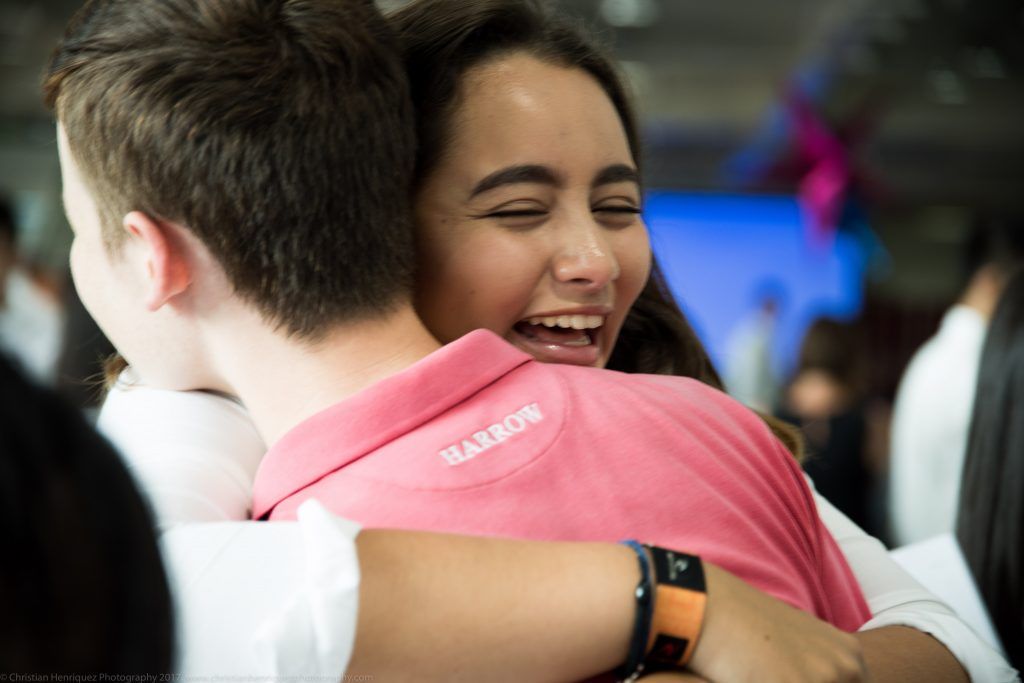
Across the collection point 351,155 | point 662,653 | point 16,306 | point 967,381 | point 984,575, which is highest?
point 351,155

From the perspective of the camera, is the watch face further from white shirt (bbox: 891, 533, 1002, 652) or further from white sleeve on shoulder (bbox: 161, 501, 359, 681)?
white shirt (bbox: 891, 533, 1002, 652)

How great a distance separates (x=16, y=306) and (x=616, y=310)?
15.0 feet

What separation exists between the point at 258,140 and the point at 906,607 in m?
0.83

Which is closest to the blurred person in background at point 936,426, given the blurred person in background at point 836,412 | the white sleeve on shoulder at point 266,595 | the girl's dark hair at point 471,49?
the blurred person in background at point 836,412

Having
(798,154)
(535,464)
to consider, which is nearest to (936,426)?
(535,464)

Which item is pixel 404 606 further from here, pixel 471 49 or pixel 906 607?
pixel 471 49

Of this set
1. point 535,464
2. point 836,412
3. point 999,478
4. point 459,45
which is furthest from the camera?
point 836,412

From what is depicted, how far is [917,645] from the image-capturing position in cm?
118

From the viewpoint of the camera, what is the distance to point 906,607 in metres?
1.27

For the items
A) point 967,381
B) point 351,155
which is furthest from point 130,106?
point 967,381

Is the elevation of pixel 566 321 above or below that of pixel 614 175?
below

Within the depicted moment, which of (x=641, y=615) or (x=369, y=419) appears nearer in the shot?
(x=641, y=615)

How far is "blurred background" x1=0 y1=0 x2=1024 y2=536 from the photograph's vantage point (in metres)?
9.17

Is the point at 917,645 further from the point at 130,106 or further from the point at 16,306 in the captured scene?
the point at 16,306
